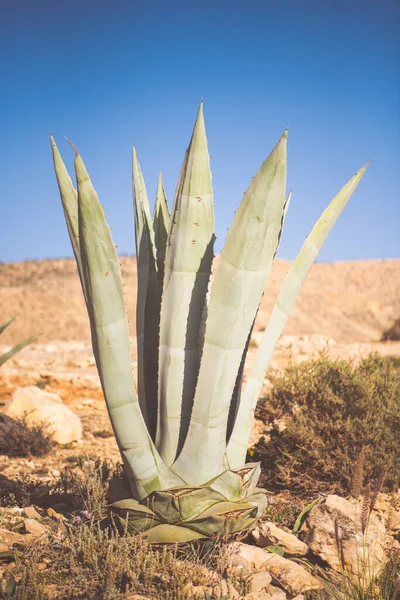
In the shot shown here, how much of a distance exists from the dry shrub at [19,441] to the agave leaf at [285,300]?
330 cm

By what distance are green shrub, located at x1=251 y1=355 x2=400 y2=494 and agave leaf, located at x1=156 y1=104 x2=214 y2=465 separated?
1553 mm

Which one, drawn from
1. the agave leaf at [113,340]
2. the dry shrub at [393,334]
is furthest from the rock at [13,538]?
the dry shrub at [393,334]

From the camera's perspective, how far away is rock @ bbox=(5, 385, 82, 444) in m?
6.18

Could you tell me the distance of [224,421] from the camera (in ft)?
8.92

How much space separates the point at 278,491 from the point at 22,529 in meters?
1.87

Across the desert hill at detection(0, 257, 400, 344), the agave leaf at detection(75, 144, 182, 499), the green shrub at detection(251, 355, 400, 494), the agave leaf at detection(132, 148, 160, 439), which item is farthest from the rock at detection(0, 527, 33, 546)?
the desert hill at detection(0, 257, 400, 344)

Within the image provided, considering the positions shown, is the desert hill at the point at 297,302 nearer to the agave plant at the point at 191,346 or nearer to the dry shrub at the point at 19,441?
the dry shrub at the point at 19,441

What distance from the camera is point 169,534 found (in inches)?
103

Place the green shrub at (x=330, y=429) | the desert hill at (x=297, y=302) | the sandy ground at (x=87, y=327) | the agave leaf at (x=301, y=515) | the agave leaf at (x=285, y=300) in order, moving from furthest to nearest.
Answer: the desert hill at (x=297, y=302) → the sandy ground at (x=87, y=327) → the green shrub at (x=330, y=429) → the agave leaf at (x=301, y=515) → the agave leaf at (x=285, y=300)

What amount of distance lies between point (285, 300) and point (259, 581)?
1432mm

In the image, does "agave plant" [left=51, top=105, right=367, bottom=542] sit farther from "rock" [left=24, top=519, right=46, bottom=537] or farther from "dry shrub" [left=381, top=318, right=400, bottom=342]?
"dry shrub" [left=381, top=318, right=400, bottom=342]

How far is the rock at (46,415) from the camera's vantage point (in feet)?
20.3

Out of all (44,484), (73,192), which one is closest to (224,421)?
(73,192)

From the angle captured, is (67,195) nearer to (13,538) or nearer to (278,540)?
(13,538)
